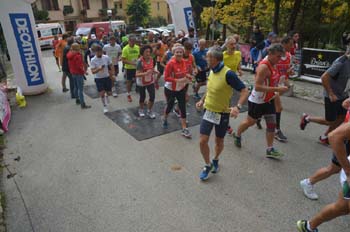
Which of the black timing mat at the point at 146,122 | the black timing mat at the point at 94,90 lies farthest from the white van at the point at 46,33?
the black timing mat at the point at 146,122

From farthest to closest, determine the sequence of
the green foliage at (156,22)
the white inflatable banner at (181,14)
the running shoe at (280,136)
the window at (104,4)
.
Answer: the green foliage at (156,22)
the window at (104,4)
the white inflatable banner at (181,14)
the running shoe at (280,136)

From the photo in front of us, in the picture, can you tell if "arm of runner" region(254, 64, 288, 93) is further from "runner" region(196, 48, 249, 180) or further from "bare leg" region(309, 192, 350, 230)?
"bare leg" region(309, 192, 350, 230)

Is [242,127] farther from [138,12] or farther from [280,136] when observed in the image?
[138,12]

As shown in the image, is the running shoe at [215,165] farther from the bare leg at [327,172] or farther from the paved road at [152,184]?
the bare leg at [327,172]

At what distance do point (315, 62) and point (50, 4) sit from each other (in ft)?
126

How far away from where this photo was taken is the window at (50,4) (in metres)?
36.9

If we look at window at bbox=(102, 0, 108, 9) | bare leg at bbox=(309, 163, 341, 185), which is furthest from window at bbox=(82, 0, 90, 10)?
bare leg at bbox=(309, 163, 341, 185)

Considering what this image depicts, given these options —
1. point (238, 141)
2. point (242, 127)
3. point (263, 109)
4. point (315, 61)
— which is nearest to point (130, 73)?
point (238, 141)

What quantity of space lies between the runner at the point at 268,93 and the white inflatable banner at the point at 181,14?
727 cm

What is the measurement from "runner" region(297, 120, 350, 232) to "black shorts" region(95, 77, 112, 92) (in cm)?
547

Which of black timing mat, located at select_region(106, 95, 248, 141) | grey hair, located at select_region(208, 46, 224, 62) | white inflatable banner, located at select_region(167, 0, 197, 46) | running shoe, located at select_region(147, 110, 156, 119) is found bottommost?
black timing mat, located at select_region(106, 95, 248, 141)

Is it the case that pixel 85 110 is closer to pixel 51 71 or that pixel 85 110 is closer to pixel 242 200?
pixel 242 200

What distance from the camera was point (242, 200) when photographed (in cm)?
351

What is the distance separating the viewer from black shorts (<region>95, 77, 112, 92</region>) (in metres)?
6.89
